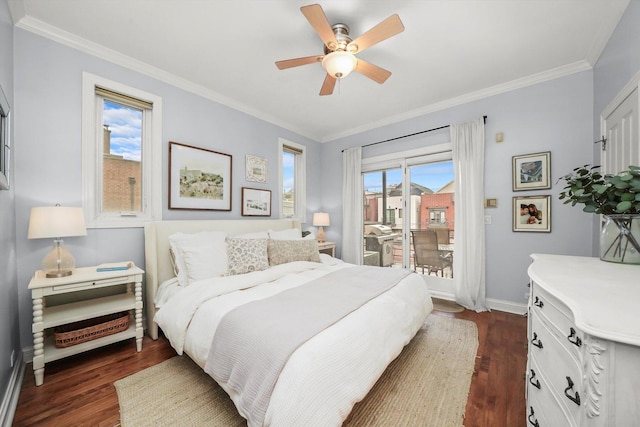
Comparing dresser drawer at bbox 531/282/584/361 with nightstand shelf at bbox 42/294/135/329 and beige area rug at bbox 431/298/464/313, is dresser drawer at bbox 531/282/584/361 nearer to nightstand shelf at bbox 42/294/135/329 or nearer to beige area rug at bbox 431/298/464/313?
beige area rug at bbox 431/298/464/313

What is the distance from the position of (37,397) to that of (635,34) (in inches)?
188

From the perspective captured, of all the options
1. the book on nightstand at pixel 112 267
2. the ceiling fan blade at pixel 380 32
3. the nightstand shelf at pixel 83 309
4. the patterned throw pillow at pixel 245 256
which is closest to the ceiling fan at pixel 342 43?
the ceiling fan blade at pixel 380 32

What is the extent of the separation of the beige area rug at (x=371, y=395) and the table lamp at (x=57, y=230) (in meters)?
1.02

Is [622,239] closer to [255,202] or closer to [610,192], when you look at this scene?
[610,192]

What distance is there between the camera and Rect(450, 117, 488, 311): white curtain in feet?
10.4

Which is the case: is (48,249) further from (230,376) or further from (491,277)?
(491,277)

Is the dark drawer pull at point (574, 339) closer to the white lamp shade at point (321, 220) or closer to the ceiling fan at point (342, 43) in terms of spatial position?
the ceiling fan at point (342, 43)

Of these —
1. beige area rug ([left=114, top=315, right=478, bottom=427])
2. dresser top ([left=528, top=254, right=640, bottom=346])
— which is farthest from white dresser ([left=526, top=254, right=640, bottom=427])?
beige area rug ([left=114, top=315, right=478, bottom=427])

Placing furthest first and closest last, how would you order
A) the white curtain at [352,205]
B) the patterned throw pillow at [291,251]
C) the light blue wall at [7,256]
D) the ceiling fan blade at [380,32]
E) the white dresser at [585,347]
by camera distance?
the white curtain at [352,205] < the patterned throw pillow at [291,251] < the ceiling fan blade at [380,32] < the light blue wall at [7,256] < the white dresser at [585,347]

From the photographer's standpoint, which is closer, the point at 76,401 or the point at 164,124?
the point at 76,401

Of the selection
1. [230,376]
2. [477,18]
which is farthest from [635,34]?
[230,376]

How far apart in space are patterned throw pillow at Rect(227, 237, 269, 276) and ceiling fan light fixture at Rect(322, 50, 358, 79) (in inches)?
70.9

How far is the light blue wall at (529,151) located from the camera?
8.85 ft

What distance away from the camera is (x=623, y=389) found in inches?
24.8
